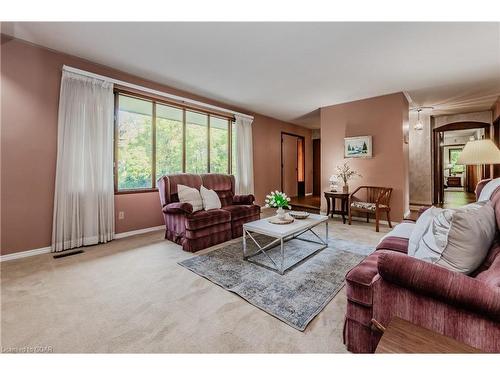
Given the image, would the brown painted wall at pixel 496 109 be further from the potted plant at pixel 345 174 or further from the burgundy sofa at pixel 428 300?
the burgundy sofa at pixel 428 300

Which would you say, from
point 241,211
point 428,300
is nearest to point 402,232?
point 428,300

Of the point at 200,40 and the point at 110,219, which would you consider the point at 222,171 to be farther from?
the point at 200,40

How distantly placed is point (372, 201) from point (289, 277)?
126 inches

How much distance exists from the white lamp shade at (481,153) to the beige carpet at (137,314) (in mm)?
2194

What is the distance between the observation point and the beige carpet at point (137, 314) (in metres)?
1.36

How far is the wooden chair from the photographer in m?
3.95

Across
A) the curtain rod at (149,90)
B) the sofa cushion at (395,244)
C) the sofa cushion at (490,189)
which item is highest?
the curtain rod at (149,90)

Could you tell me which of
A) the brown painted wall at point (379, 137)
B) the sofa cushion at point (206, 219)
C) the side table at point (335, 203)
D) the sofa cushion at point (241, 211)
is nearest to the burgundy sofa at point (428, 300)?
the sofa cushion at point (206, 219)

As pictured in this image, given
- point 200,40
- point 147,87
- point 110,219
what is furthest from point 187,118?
point 110,219

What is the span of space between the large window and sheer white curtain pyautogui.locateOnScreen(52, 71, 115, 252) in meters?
0.26

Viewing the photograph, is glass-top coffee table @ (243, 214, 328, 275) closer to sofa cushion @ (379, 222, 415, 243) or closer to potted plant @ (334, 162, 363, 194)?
sofa cushion @ (379, 222, 415, 243)

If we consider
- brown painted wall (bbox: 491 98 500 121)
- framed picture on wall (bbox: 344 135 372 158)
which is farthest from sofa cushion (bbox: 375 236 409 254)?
brown painted wall (bbox: 491 98 500 121)

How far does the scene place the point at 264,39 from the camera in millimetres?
2518

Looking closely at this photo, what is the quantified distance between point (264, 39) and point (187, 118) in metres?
2.43
